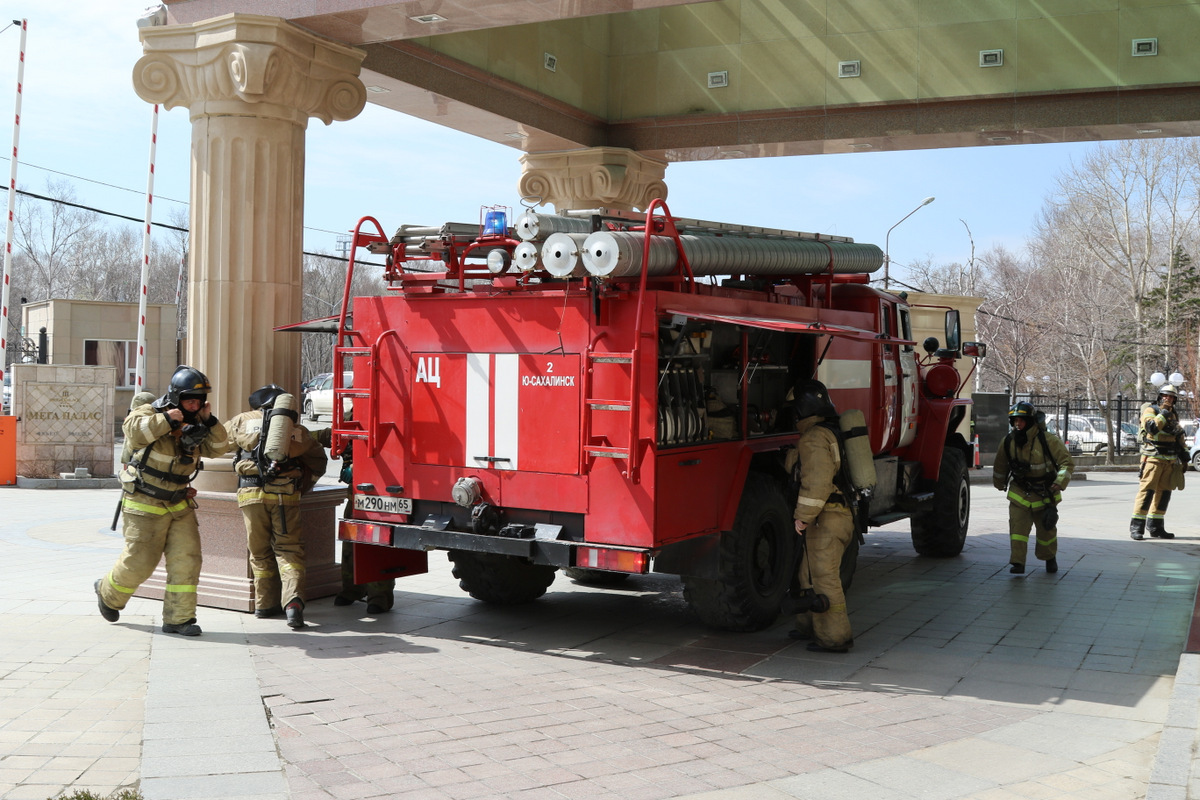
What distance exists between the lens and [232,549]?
9.02 meters

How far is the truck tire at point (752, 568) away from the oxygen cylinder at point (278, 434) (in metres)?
3.22

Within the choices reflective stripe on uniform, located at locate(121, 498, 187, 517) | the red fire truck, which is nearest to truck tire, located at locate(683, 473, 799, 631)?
the red fire truck

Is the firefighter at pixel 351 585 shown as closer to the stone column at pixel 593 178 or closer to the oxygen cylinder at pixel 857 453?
the oxygen cylinder at pixel 857 453

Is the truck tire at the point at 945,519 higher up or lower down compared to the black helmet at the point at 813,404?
lower down

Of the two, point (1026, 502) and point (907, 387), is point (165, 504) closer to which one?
point (907, 387)

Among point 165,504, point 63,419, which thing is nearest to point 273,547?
point 165,504

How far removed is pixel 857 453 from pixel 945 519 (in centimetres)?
460

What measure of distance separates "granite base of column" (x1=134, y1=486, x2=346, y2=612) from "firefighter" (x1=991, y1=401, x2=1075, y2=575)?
21.9 feet

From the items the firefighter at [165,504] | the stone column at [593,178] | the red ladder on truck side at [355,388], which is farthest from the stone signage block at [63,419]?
the red ladder on truck side at [355,388]

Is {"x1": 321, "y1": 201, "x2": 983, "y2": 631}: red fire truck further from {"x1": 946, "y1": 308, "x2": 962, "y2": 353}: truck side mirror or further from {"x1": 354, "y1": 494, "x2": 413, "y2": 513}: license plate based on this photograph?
{"x1": 946, "y1": 308, "x2": 962, "y2": 353}: truck side mirror

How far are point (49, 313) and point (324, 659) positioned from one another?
32936 millimetres

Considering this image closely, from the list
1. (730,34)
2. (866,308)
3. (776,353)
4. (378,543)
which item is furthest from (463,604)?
(730,34)

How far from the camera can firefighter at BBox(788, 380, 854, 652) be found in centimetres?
791

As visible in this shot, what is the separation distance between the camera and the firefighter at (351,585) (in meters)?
8.98
